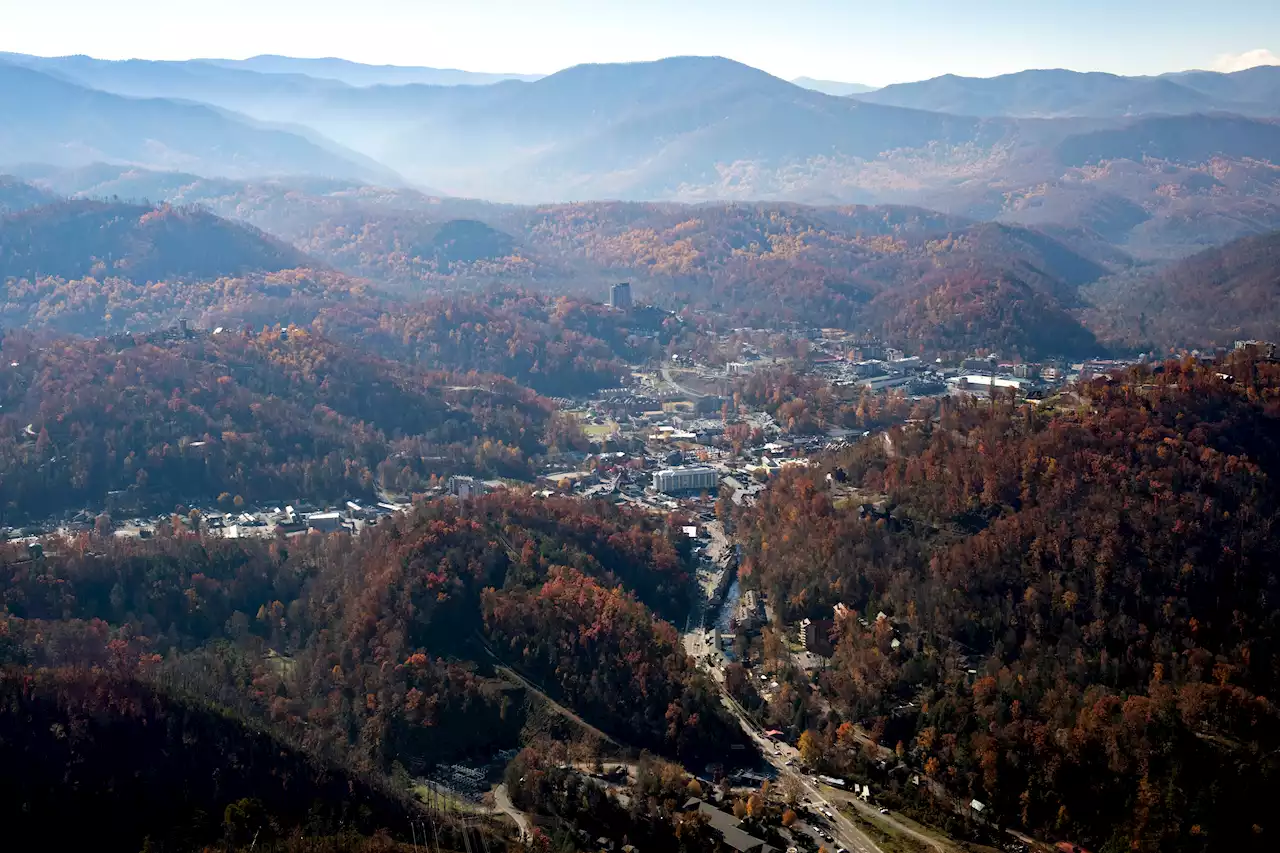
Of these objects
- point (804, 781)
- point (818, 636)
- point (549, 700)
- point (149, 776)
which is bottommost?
point (804, 781)

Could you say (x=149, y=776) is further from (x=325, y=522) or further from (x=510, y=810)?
(x=325, y=522)

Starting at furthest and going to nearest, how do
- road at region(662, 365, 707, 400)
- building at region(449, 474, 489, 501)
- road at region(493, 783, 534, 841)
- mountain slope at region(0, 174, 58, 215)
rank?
mountain slope at region(0, 174, 58, 215) → road at region(662, 365, 707, 400) → building at region(449, 474, 489, 501) → road at region(493, 783, 534, 841)

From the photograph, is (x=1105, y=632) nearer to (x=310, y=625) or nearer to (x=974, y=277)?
(x=310, y=625)

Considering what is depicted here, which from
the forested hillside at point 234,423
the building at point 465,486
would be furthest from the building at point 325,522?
the building at point 465,486

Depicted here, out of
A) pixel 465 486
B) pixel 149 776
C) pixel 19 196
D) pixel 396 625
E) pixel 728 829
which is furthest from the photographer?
pixel 19 196

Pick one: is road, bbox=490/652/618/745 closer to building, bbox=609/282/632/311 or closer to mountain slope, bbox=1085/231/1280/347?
mountain slope, bbox=1085/231/1280/347

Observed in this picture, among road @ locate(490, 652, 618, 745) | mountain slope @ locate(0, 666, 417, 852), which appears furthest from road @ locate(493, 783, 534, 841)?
road @ locate(490, 652, 618, 745)

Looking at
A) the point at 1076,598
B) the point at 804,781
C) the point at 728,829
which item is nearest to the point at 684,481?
the point at 1076,598

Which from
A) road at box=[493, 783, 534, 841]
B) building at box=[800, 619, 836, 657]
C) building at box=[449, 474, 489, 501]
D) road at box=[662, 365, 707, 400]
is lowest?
road at box=[493, 783, 534, 841]
